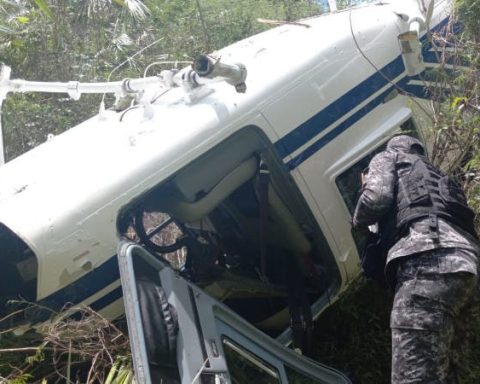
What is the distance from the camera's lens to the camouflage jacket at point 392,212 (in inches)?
109

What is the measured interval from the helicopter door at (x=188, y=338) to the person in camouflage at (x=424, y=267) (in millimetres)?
571

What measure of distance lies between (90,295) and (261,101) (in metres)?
1.30

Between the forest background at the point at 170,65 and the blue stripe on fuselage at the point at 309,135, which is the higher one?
the blue stripe on fuselage at the point at 309,135

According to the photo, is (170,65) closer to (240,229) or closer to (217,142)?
(240,229)

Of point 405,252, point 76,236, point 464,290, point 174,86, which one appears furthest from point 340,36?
point 76,236

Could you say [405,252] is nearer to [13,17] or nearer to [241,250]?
[241,250]

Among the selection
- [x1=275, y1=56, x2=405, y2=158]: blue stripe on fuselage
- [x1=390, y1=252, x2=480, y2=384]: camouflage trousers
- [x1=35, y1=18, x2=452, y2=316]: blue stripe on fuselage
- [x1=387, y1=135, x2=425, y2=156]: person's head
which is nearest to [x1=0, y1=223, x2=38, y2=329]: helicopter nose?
[x1=35, y1=18, x2=452, y2=316]: blue stripe on fuselage

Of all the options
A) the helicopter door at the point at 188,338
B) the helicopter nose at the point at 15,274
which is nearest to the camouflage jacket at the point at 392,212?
the helicopter door at the point at 188,338

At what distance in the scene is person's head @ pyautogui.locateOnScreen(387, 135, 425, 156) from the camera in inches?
126

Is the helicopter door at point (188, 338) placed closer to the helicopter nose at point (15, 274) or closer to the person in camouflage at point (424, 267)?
the person in camouflage at point (424, 267)

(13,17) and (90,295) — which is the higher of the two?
(13,17)

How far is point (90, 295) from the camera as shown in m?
2.75

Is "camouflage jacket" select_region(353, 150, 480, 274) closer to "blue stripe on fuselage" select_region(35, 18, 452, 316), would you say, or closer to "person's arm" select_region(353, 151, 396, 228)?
"person's arm" select_region(353, 151, 396, 228)

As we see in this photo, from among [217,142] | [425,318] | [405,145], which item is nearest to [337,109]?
[405,145]
